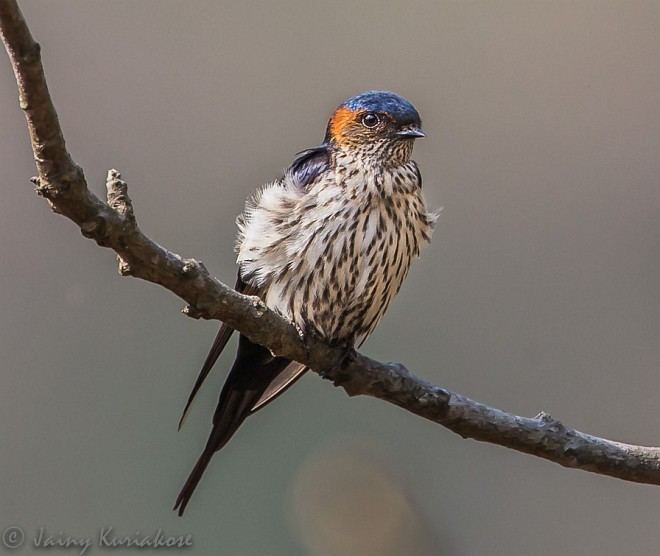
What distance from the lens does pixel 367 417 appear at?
3.90 m

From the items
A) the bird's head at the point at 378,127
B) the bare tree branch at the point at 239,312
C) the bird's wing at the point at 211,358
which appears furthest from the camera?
the bird's head at the point at 378,127

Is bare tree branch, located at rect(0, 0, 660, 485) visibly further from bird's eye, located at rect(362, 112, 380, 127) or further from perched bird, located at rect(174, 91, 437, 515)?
bird's eye, located at rect(362, 112, 380, 127)

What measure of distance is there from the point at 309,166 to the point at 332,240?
0.88 feet

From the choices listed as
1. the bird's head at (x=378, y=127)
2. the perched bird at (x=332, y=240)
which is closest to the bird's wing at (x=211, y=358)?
the perched bird at (x=332, y=240)

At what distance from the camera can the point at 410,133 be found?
9.63 ft

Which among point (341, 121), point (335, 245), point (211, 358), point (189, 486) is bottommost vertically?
point (189, 486)

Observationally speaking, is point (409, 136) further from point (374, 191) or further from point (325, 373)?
point (325, 373)

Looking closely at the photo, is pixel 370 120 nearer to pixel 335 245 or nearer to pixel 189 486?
pixel 335 245

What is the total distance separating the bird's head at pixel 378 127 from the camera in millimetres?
2926

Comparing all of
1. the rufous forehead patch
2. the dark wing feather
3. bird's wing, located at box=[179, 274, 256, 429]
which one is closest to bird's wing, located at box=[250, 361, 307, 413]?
bird's wing, located at box=[179, 274, 256, 429]

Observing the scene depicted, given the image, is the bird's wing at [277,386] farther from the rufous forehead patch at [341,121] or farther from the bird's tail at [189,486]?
the rufous forehead patch at [341,121]

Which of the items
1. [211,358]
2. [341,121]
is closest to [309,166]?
[341,121]

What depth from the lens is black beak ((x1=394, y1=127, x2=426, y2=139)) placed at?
293 cm

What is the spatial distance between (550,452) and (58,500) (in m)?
1.73
